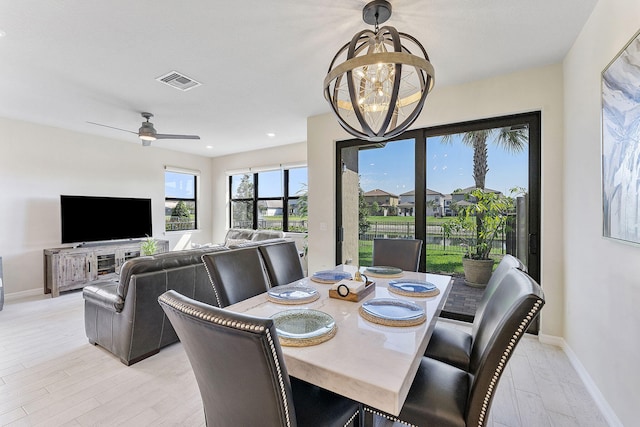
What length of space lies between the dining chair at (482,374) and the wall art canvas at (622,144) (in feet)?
2.55

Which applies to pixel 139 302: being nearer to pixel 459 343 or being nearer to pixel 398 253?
pixel 398 253

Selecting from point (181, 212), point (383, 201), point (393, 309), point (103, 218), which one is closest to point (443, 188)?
point (383, 201)

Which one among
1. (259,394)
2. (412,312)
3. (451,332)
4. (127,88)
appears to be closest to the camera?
(259,394)

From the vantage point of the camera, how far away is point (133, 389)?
2078 millimetres

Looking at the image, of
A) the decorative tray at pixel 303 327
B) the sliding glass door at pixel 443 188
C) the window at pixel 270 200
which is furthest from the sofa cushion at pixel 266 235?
the decorative tray at pixel 303 327

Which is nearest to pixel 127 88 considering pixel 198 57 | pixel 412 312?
pixel 198 57

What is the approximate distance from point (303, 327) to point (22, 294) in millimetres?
5385

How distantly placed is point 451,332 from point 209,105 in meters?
3.70

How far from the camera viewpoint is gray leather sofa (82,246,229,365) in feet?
7.84

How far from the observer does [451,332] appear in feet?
6.06

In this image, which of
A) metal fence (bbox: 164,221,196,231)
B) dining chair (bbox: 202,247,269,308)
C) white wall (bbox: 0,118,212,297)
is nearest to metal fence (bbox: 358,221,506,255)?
dining chair (bbox: 202,247,269,308)

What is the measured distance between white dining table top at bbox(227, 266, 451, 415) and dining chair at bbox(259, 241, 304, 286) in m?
0.70

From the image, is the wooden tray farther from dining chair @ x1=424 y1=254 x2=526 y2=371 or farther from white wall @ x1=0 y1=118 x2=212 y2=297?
white wall @ x1=0 y1=118 x2=212 y2=297

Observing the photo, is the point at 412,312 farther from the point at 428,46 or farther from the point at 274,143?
the point at 274,143
